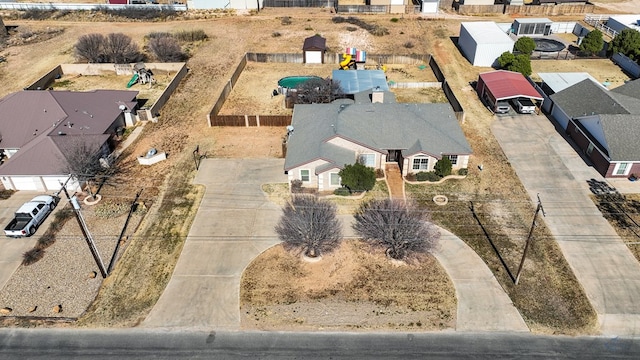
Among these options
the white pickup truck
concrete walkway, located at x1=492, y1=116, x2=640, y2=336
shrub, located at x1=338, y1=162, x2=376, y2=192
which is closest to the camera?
concrete walkway, located at x1=492, y1=116, x2=640, y2=336

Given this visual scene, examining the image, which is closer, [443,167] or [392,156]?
[443,167]

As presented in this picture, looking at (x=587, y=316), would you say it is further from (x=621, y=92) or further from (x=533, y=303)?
(x=621, y=92)

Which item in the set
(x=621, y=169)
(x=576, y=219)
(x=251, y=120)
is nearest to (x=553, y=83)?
(x=621, y=169)

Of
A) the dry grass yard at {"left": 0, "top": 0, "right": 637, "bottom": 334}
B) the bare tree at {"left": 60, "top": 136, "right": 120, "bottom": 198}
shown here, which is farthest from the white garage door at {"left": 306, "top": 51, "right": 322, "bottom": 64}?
the bare tree at {"left": 60, "top": 136, "right": 120, "bottom": 198}

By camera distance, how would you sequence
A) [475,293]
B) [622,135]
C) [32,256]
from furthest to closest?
[622,135]
[32,256]
[475,293]

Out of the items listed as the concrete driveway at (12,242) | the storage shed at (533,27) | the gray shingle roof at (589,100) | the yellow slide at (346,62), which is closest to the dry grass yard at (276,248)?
the yellow slide at (346,62)

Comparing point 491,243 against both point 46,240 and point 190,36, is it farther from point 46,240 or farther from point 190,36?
point 190,36

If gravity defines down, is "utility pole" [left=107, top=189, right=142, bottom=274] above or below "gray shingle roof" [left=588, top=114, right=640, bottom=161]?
below

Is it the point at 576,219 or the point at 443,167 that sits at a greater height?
the point at 443,167

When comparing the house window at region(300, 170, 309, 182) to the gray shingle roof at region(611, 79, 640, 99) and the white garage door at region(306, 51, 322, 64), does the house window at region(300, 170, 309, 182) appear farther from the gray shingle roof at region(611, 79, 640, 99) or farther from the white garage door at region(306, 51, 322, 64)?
the gray shingle roof at region(611, 79, 640, 99)
